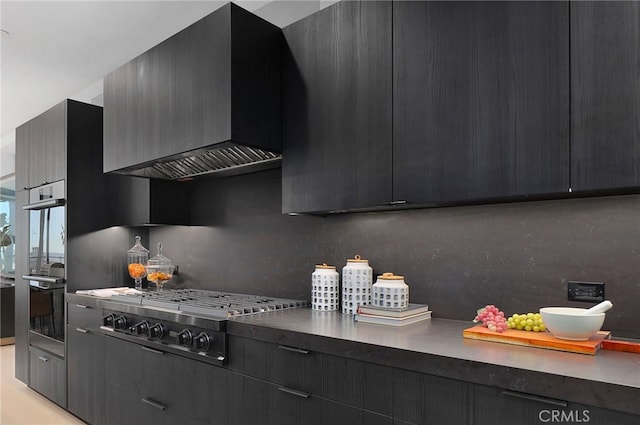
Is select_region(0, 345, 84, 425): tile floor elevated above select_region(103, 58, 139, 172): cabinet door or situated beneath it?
situated beneath

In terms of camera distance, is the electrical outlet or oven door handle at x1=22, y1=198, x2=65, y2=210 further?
oven door handle at x1=22, y1=198, x2=65, y2=210

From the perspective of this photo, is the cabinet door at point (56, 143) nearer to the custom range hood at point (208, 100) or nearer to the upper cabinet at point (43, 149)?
the upper cabinet at point (43, 149)

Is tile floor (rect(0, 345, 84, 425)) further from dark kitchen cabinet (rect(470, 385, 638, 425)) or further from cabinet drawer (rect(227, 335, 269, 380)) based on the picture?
dark kitchen cabinet (rect(470, 385, 638, 425))

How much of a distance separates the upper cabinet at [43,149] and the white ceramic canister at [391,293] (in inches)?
108

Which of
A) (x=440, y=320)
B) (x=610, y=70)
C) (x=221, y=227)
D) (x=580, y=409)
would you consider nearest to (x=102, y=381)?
(x=221, y=227)

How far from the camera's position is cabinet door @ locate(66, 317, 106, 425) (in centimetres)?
308

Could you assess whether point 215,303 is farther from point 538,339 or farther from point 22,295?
point 22,295

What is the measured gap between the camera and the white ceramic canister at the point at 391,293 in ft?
6.93

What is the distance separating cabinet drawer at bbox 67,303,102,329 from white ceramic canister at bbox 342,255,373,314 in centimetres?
180

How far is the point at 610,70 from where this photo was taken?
151cm

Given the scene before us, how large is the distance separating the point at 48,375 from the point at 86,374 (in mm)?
762

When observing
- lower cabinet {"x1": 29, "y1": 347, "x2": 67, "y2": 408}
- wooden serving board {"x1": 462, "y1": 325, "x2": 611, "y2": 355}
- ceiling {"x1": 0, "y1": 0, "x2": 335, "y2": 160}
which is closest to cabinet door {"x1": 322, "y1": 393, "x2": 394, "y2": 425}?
wooden serving board {"x1": 462, "y1": 325, "x2": 611, "y2": 355}

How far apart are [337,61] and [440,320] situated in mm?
1325

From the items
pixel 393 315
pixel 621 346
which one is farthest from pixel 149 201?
pixel 621 346
